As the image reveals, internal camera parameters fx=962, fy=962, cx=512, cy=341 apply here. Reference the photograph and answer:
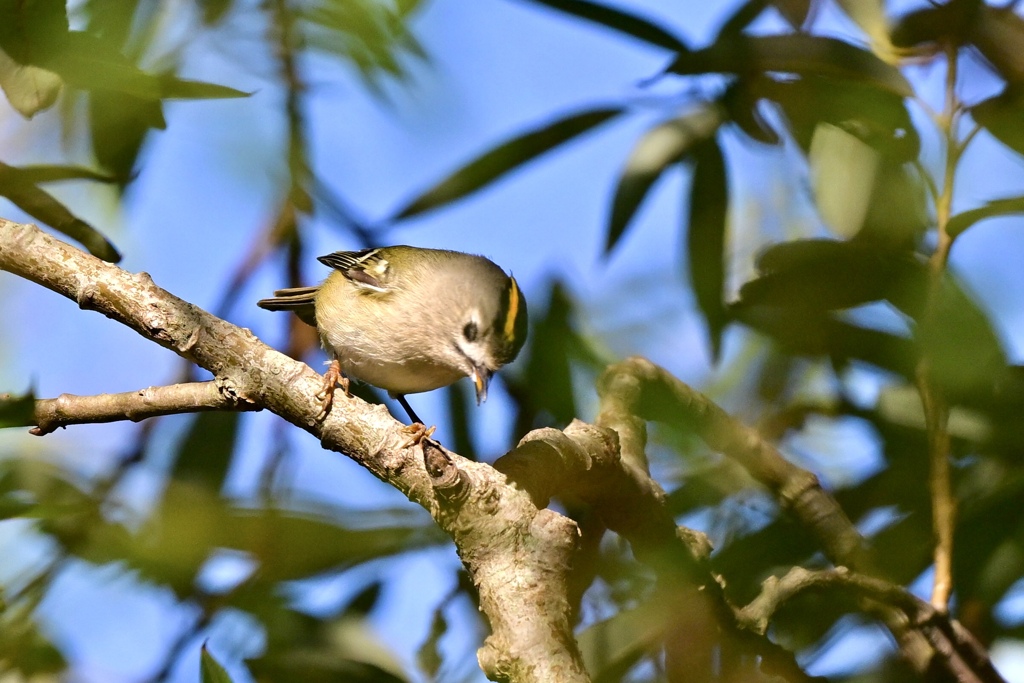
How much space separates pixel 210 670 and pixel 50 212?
2.17ft

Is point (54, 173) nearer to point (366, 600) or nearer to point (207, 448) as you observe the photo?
point (207, 448)

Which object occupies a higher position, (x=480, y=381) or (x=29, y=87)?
(x=29, y=87)

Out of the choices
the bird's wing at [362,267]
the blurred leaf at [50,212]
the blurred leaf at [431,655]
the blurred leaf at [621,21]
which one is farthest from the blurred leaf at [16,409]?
the bird's wing at [362,267]

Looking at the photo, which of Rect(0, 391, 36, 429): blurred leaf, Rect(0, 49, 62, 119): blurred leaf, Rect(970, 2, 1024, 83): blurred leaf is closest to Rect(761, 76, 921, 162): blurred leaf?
Rect(970, 2, 1024, 83): blurred leaf

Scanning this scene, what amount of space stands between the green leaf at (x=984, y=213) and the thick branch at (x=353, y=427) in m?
0.62

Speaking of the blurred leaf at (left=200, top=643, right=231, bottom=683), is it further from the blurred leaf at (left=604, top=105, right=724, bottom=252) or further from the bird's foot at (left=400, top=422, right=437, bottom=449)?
the blurred leaf at (left=604, top=105, right=724, bottom=252)

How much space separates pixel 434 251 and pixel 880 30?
4.34 feet

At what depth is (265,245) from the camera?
2395mm

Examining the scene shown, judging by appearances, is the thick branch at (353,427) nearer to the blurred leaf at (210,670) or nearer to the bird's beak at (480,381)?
the blurred leaf at (210,670)

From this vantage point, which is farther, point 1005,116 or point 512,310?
point 512,310

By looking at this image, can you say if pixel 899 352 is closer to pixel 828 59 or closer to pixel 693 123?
pixel 828 59

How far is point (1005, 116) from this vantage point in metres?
1.27

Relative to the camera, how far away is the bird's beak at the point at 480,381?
6.19 ft

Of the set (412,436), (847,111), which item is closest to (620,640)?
(412,436)
